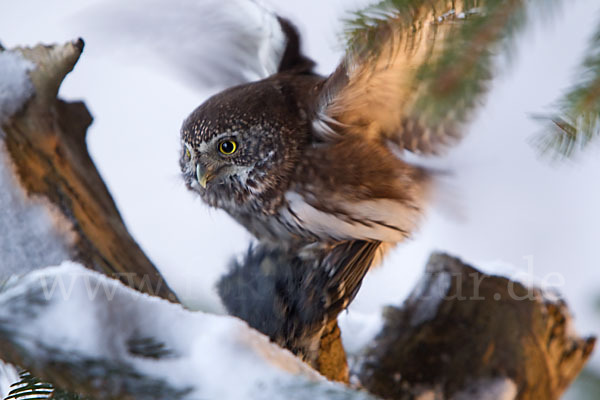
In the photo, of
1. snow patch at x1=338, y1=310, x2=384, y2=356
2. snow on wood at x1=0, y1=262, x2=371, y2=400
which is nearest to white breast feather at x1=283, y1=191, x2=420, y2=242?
snow patch at x1=338, y1=310, x2=384, y2=356

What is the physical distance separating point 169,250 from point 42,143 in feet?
1.24

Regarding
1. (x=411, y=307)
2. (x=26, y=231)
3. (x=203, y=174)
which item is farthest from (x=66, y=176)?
(x=411, y=307)

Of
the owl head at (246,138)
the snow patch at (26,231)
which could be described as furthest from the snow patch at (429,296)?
the snow patch at (26,231)

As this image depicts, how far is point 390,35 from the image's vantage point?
1.30 feet

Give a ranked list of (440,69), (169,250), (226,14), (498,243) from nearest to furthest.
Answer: (440,69), (226,14), (169,250), (498,243)

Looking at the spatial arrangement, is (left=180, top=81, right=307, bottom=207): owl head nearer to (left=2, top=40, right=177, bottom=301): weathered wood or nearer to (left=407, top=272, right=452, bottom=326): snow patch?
(left=2, top=40, right=177, bottom=301): weathered wood

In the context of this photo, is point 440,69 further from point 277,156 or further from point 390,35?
point 277,156

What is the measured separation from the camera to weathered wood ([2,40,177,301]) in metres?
0.74

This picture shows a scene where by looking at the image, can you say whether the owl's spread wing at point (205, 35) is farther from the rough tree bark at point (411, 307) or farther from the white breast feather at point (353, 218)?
the white breast feather at point (353, 218)

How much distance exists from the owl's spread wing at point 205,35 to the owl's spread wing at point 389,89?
0.22 m

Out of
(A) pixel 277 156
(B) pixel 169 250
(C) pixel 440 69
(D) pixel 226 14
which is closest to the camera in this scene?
(C) pixel 440 69

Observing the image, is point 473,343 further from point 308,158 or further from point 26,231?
point 26,231

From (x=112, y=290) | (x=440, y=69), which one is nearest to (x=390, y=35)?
(x=440, y=69)

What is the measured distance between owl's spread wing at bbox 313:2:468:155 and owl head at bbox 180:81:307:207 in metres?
0.05
